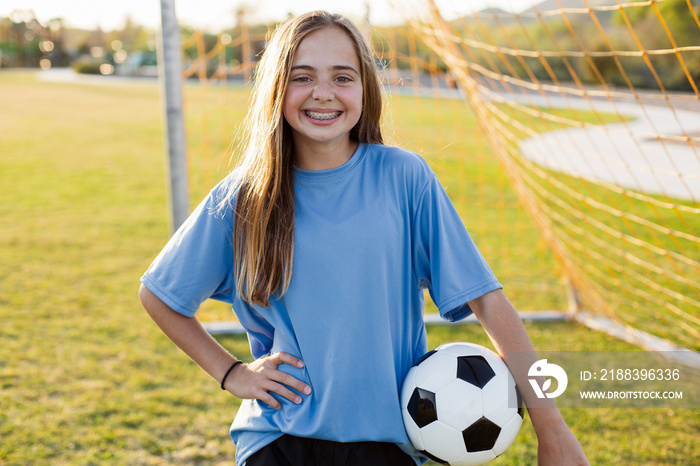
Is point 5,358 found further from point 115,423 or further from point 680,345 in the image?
point 680,345

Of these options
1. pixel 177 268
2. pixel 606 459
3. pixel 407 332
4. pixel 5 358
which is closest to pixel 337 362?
pixel 407 332

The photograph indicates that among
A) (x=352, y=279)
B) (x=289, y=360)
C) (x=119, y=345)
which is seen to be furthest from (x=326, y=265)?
(x=119, y=345)

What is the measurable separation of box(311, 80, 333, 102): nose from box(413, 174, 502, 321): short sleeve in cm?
31

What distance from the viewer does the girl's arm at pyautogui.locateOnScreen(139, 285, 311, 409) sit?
1.52 metres

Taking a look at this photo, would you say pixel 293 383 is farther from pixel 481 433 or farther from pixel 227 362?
pixel 481 433

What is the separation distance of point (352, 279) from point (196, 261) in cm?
38

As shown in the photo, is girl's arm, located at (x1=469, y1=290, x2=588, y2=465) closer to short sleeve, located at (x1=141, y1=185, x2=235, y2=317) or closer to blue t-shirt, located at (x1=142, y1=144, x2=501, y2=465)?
blue t-shirt, located at (x1=142, y1=144, x2=501, y2=465)

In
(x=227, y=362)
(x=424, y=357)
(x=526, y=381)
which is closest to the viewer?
(x=526, y=381)

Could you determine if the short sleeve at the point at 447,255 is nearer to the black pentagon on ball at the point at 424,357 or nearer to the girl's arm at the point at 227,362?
the black pentagon on ball at the point at 424,357

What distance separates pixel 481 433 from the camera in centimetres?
148

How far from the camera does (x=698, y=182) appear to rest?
24.2ft

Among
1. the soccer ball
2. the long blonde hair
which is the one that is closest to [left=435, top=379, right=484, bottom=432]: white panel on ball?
the soccer ball

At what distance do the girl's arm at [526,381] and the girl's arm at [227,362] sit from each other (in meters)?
0.45

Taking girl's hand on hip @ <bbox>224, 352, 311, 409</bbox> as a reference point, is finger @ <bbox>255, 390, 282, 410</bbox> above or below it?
below
